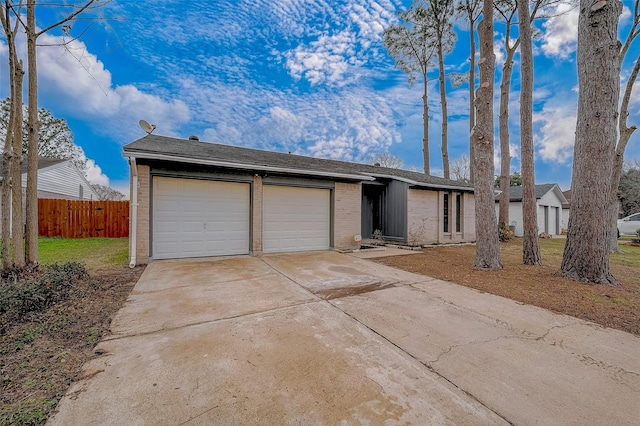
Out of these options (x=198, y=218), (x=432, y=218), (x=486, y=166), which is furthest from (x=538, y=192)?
(x=198, y=218)

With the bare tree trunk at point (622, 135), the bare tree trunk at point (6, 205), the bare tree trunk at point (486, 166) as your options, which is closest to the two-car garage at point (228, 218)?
the bare tree trunk at point (6, 205)

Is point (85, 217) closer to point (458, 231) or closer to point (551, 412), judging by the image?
point (551, 412)

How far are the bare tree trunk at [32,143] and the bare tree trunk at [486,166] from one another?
31.3 feet

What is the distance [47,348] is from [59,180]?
21.2m

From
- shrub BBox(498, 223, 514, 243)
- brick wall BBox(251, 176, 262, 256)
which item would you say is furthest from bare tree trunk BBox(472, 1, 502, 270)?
Result: shrub BBox(498, 223, 514, 243)

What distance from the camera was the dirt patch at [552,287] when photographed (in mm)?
3775

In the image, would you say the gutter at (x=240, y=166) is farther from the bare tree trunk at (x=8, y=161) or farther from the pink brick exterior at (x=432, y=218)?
the pink brick exterior at (x=432, y=218)

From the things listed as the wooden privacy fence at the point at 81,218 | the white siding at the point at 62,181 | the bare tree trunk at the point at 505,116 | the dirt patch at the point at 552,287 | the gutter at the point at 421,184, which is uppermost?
the bare tree trunk at the point at 505,116

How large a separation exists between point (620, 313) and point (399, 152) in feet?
85.2

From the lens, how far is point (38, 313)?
3414mm

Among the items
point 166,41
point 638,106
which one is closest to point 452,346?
point 166,41

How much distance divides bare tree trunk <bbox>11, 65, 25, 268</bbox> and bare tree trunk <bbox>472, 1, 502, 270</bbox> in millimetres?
9546

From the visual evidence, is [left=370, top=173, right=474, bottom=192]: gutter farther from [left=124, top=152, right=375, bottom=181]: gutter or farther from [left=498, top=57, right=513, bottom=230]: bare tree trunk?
[left=498, top=57, right=513, bottom=230]: bare tree trunk

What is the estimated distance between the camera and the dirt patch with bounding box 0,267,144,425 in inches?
73.4
